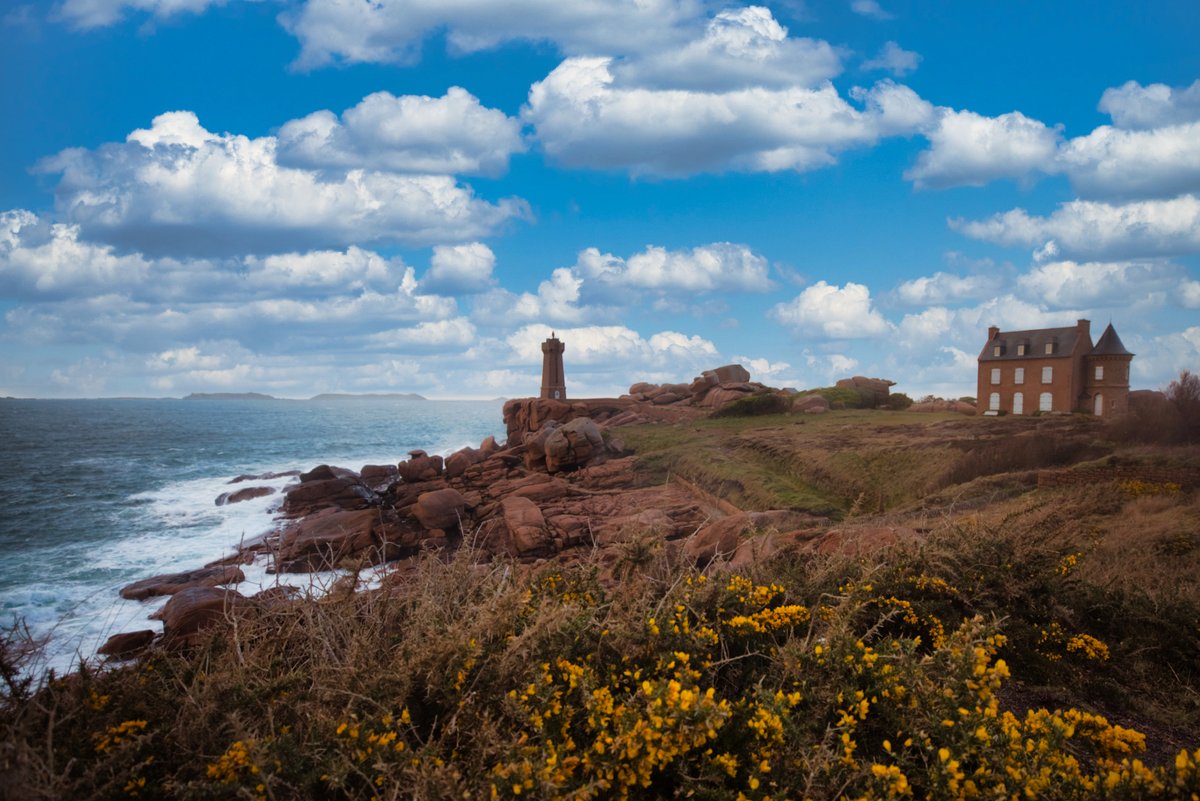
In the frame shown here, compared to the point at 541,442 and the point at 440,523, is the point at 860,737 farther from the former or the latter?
the point at 541,442

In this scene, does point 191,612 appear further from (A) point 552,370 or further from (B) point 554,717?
(A) point 552,370

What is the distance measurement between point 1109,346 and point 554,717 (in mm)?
37725

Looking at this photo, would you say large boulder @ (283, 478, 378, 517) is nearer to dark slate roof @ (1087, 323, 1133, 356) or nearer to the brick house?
the brick house

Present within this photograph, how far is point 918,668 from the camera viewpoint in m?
4.20

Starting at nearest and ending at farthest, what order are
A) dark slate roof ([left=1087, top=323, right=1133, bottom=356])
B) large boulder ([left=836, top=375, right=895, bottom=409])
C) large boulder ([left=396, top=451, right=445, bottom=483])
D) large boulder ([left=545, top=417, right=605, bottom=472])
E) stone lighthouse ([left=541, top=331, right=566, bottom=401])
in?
large boulder ([left=545, top=417, right=605, bottom=472]) < large boulder ([left=396, top=451, right=445, bottom=483]) < dark slate roof ([left=1087, top=323, right=1133, bottom=356]) < large boulder ([left=836, top=375, right=895, bottom=409]) < stone lighthouse ([left=541, top=331, right=566, bottom=401])

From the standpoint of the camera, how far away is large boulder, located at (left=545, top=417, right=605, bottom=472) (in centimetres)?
2991

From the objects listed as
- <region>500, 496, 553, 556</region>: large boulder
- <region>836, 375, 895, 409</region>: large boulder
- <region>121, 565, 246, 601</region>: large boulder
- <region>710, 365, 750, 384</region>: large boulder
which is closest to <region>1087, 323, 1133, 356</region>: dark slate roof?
<region>836, 375, 895, 409</region>: large boulder

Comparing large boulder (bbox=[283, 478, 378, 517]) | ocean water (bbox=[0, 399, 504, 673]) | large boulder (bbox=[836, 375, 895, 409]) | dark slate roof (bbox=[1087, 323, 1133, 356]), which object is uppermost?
dark slate roof (bbox=[1087, 323, 1133, 356])

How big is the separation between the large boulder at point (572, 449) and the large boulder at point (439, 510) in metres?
5.80

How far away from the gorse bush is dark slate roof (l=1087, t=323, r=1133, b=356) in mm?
34300

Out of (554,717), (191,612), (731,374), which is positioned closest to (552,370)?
(731,374)

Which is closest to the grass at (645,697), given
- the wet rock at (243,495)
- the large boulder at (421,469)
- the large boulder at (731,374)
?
the large boulder at (421,469)

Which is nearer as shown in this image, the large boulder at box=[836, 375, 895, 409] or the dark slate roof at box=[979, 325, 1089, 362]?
the dark slate roof at box=[979, 325, 1089, 362]

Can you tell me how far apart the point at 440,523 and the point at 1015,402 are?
28.4 meters
